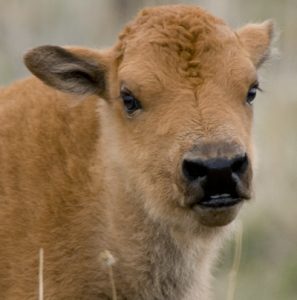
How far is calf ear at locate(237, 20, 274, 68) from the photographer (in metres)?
12.7

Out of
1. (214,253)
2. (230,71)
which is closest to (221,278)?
(214,253)

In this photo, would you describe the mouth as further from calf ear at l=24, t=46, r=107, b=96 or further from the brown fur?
calf ear at l=24, t=46, r=107, b=96

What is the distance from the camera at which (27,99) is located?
41.9 ft

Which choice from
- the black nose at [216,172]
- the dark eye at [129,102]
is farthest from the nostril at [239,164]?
the dark eye at [129,102]

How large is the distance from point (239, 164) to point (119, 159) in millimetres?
1430

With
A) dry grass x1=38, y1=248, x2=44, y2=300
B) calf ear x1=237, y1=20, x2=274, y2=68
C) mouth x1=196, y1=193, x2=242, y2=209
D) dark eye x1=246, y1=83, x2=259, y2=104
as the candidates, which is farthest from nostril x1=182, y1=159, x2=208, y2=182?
calf ear x1=237, y1=20, x2=274, y2=68

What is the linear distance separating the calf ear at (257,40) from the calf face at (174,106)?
0.03 m

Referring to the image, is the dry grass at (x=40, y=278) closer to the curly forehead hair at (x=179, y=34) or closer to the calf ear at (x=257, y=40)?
the curly forehead hair at (x=179, y=34)

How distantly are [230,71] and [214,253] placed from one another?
1636mm

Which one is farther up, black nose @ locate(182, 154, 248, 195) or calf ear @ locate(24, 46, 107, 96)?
calf ear @ locate(24, 46, 107, 96)

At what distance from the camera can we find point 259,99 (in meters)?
19.8

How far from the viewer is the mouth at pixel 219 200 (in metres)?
11.2

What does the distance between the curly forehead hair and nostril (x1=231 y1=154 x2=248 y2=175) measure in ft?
3.07

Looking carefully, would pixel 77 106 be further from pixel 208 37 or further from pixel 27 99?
pixel 208 37
